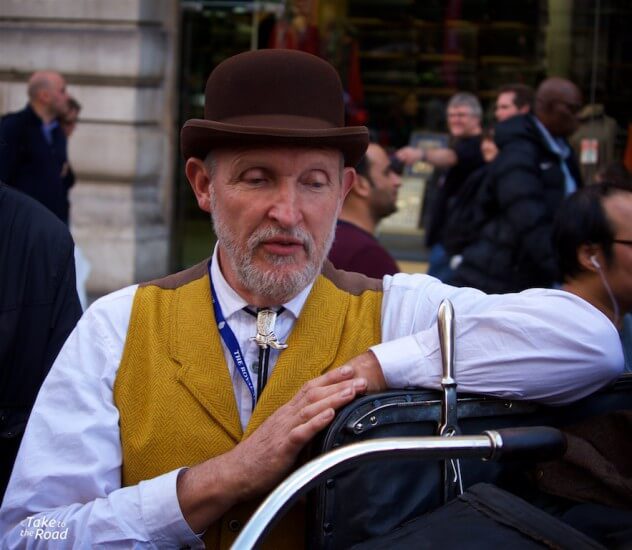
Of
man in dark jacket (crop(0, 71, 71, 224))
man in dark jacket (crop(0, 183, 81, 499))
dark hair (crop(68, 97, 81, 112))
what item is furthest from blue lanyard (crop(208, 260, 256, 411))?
dark hair (crop(68, 97, 81, 112))

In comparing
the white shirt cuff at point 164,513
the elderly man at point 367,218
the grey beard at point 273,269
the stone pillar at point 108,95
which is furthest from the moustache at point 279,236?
the stone pillar at point 108,95

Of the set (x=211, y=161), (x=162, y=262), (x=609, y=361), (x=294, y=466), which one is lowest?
(x=162, y=262)

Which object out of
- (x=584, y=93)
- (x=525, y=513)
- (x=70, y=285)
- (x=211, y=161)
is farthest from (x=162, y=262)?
(x=525, y=513)

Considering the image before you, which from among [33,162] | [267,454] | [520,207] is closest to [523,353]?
[267,454]

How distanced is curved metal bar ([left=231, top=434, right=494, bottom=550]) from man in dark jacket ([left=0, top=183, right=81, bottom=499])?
1.43 metres

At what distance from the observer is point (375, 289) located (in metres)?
2.51

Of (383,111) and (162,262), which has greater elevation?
(383,111)

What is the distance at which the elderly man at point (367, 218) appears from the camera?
454 cm

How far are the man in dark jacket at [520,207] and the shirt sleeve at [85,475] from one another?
12.4 ft

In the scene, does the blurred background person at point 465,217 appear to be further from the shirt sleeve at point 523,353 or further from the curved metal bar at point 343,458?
the curved metal bar at point 343,458

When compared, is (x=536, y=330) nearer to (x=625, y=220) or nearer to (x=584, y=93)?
(x=625, y=220)

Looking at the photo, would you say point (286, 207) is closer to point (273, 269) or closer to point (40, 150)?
point (273, 269)

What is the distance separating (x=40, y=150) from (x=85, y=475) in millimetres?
6332

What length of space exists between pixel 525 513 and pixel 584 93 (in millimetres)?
8693
